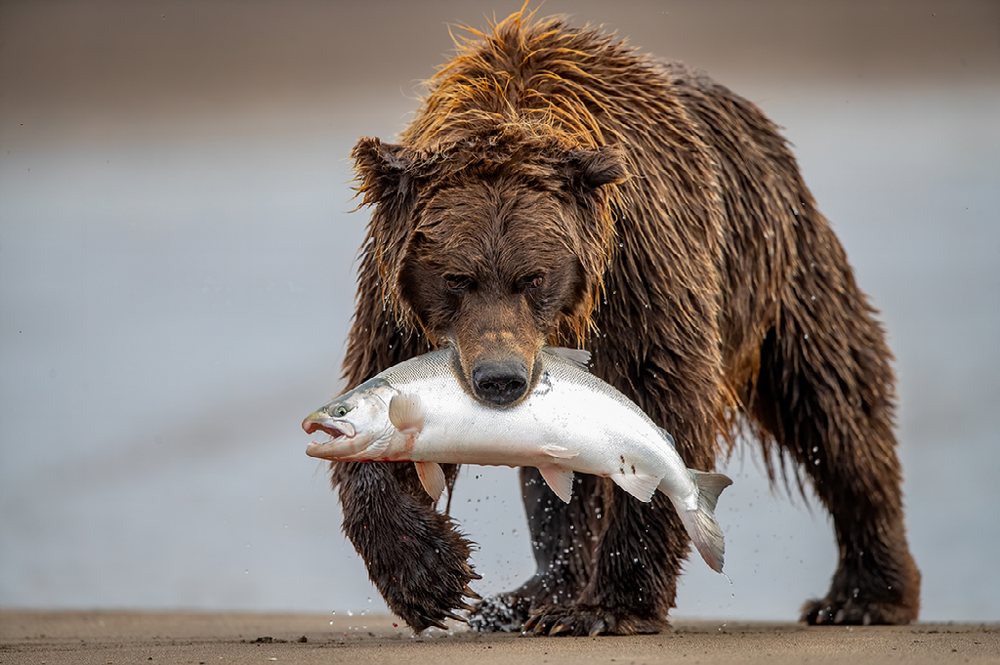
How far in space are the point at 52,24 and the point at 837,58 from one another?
5.58 meters

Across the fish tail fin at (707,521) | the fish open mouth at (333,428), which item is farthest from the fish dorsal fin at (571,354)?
the fish open mouth at (333,428)

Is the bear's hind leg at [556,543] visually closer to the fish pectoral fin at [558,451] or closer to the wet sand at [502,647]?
the wet sand at [502,647]

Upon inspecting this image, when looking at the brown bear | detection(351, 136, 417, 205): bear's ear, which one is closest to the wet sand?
the brown bear

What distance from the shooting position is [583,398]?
3.85 metres

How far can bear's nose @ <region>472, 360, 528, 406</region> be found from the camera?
3.78 metres

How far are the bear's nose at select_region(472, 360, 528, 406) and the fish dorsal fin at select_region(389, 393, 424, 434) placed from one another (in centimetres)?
22

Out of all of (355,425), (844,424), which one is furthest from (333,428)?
(844,424)

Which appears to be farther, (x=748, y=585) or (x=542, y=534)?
(x=748, y=585)

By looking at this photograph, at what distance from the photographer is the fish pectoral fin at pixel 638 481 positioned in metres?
3.89

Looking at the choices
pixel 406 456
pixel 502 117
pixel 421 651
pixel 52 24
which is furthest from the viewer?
pixel 52 24

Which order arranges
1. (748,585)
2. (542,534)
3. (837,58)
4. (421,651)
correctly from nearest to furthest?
(421,651), (542,534), (837,58), (748,585)

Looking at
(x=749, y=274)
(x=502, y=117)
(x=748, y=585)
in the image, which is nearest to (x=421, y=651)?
(x=502, y=117)

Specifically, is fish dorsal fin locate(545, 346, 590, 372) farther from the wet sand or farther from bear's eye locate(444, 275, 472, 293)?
the wet sand

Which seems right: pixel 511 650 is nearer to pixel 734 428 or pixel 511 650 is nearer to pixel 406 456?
pixel 406 456
